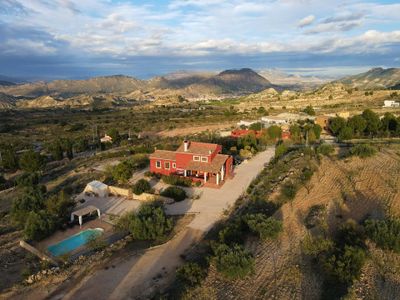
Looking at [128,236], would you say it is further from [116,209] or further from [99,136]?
[99,136]

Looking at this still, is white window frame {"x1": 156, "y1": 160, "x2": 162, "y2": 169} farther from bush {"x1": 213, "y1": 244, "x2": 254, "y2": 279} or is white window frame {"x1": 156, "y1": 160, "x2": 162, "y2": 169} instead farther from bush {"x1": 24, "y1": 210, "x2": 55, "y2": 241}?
bush {"x1": 213, "y1": 244, "x2": 254, "y2": 279}

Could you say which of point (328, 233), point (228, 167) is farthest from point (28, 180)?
point (328, 233)

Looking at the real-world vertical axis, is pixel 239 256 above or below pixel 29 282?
above

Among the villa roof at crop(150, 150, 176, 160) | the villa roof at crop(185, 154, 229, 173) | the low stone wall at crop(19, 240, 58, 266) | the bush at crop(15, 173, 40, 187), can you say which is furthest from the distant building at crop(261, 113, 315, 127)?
the low stone wall at crop(19, 240, 58, 266)

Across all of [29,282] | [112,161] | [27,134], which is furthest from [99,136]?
[29,282]

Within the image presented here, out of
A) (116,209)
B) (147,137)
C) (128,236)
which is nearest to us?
(128,236)

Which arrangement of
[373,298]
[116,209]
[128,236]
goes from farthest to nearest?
[116,209] < [128,236] < [373,298]

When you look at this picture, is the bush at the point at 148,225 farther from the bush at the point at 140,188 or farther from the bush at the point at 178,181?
the bush at the point at 178,181
